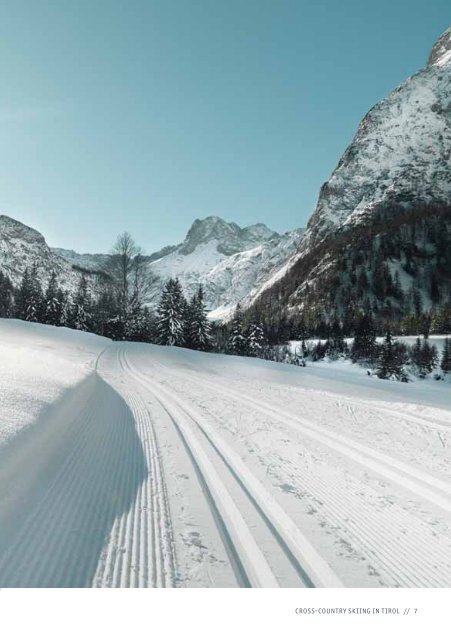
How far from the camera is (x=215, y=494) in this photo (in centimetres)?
345

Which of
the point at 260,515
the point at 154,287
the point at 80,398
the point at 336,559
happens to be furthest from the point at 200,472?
the point at 154,287

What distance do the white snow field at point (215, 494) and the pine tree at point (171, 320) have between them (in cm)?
3240

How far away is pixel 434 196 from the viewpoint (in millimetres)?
193625

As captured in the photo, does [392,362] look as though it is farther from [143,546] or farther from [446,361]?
[143,546]

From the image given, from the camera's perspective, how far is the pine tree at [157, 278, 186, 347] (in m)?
39.7

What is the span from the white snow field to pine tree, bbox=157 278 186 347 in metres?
32.4

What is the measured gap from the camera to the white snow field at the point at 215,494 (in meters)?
2.36

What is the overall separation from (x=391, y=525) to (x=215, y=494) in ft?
5.24

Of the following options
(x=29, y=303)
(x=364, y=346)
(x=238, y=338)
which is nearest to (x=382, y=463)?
(x=238, y=338)

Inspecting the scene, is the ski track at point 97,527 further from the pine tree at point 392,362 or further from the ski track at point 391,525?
the pine tree at point 392,362


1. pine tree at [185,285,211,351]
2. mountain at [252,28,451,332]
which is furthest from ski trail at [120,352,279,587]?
mountain at [252,28,451,332]
